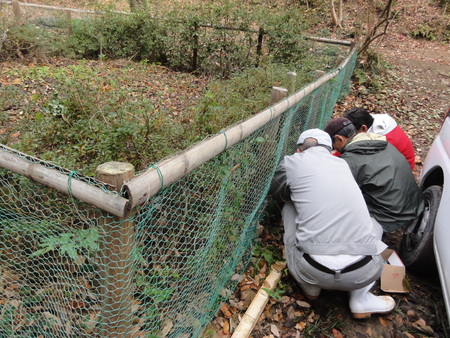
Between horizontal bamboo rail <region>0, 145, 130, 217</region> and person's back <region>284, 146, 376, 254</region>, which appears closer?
horizontal bamboo rail <region>0, 145, 130, 217</region>

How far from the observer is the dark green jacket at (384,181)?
10.2 ft

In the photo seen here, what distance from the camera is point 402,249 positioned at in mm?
3422

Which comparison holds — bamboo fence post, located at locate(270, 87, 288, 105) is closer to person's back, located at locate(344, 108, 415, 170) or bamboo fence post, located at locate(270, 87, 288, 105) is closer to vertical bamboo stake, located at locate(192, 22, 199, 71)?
person's back, located at locate(344, 108, 415, 170)

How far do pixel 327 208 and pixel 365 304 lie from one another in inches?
35.8

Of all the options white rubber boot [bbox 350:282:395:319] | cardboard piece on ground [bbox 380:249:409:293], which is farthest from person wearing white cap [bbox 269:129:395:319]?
cardboard piece on ground [bbox 380:249:409:293]

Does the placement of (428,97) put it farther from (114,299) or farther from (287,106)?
(114,299)

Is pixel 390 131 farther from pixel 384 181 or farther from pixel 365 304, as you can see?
pixel 365 304

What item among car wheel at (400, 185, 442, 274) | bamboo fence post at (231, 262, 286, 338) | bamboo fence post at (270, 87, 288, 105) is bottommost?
bamboo fence post at (231, 262, 286, 338)

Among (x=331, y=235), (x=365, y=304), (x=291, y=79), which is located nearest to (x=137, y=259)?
(x=331, y=235)

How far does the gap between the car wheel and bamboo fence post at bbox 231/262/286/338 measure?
1.26m

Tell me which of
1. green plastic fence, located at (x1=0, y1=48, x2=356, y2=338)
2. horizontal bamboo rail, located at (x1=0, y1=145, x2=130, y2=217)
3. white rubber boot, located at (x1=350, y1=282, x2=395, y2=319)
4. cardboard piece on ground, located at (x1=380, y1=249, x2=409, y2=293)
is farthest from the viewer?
cardboard piece on ground, located at (x1=380, y1=249, x2=409, y2=293)

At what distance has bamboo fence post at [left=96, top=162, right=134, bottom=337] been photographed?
1.28 metres

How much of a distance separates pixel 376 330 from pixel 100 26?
32.7 ft

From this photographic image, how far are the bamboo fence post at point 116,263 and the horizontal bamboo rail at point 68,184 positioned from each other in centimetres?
6
